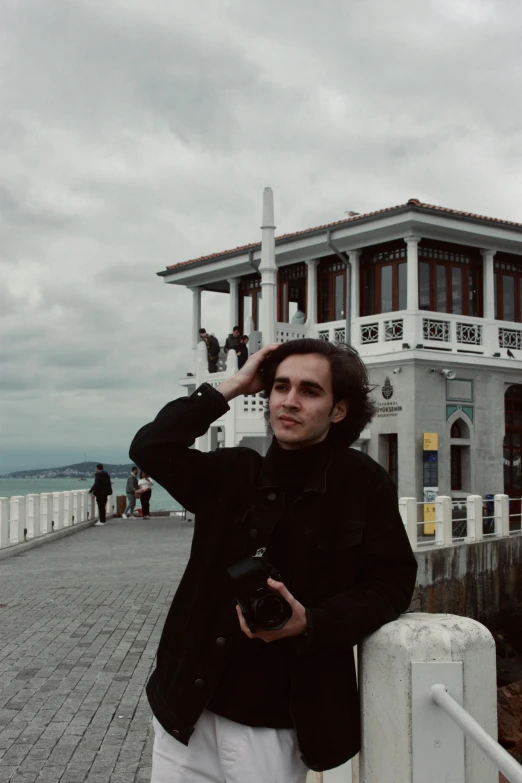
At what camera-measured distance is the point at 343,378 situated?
3115mm

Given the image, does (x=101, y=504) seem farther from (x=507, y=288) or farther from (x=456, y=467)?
(x=507, y=288)

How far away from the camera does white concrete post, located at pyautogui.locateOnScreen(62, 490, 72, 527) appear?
27.8 m

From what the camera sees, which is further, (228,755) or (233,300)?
(233,300)

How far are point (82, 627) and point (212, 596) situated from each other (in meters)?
8.16

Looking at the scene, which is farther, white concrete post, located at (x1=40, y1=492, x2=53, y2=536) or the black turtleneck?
white concrete post, located at (x1=40, y1=492, x2=53, y2=536)

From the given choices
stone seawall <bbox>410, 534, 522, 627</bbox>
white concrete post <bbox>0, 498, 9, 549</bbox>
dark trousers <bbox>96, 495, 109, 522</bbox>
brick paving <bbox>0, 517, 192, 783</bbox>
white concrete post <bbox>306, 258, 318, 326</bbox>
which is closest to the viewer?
brick paving <bbox>0, 517, 192, 783</bbox>

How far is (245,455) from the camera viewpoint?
10.3 ft

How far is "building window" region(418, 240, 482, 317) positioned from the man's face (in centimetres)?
2411

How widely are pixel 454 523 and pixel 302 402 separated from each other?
19530mm

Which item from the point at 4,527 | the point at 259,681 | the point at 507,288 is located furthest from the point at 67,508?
the point at 259,681

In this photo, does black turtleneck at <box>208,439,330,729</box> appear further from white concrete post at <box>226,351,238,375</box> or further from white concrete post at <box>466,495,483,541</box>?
white concrete post at <box>226,351,238,375</box>

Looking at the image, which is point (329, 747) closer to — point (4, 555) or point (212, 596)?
point (212, 596)

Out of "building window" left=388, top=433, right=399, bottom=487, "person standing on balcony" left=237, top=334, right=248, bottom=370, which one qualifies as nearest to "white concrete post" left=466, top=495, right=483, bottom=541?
"building window" left=388, top=433, right=399, bottom=487

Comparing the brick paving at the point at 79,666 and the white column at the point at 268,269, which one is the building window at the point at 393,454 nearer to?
the white column at the point at 268,269
